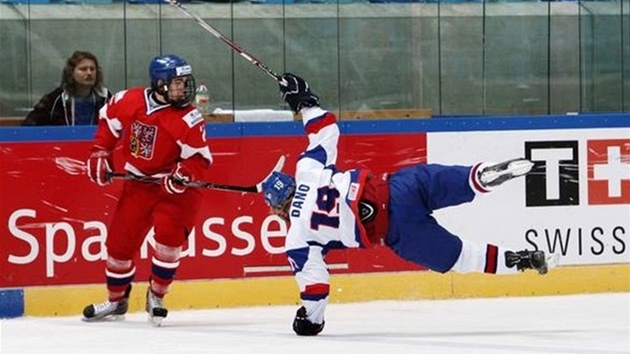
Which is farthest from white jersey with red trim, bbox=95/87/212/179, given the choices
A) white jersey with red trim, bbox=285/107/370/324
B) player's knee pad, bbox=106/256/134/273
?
white jersey with red trim, bbox=285/107/370/324

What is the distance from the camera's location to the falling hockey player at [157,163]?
27.0 ft

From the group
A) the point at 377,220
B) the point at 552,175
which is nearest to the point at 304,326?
the point at 377,220

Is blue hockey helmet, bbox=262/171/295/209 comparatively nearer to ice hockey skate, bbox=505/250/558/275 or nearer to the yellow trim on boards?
ice hockey skate, bbox=505/250/558/275

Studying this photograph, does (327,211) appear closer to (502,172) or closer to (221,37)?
(502,172)

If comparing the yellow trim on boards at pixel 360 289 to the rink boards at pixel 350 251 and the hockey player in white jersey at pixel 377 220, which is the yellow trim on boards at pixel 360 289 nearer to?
the rink boards at pixel 350 251

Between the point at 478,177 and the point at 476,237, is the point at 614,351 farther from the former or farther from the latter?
the point at 476,237

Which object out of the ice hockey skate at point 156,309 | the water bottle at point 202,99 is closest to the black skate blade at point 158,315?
the ice hockey skate at point 156,309

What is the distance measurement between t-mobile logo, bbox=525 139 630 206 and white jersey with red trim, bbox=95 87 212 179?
1.91 meters

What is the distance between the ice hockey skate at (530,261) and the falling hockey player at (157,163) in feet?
4.92

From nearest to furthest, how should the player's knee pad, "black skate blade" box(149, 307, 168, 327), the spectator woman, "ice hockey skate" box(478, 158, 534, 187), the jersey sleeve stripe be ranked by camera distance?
"ice hockey skate" box(478, 158, 534, 187) < the jersey sleeve stripe < "black skate blade" box(149, 307, 168, 327) < the player's knee pad < the spectator woman

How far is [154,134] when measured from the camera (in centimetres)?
827

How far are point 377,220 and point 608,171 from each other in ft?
7.48

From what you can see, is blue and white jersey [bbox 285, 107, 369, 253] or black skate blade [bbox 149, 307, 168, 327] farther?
black skate blade [bbox 149, 307, 168, 327]

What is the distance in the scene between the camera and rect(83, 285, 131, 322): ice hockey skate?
8398 millimetres
